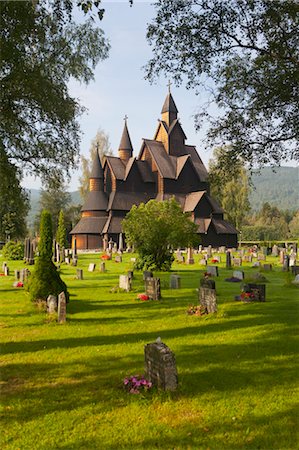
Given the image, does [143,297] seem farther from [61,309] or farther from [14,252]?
[14,252]

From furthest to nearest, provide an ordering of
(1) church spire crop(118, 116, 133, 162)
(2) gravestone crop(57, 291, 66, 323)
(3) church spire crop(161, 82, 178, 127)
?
(3) church spire crop(161, 82, 178, 127) < (1) church spire crop(118, 116, 133, 162) < (2) gravestone crop(57, 291, 66, 323)

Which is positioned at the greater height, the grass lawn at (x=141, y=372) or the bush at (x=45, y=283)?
the bush at (x=45, y=283)

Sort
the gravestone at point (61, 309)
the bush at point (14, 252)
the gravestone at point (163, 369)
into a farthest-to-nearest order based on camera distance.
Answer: the bush at point (14, 252) → the gravestone at point (61, 309) → the gravestone at point (163, 369)

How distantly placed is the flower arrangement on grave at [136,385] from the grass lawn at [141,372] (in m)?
0.12

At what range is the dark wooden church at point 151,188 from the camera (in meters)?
54.0

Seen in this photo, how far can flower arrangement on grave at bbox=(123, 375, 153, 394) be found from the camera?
6.39 meters

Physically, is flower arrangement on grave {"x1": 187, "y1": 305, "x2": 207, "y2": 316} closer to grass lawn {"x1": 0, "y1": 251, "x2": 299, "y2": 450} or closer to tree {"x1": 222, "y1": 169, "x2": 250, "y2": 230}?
grass lawn {"x1": 0, "y1": 251, "x2": 299, "y2": 450}

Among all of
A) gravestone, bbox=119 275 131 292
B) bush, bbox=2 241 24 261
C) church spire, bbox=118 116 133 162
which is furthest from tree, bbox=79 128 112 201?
gravestone, bbox=119 275 131 292

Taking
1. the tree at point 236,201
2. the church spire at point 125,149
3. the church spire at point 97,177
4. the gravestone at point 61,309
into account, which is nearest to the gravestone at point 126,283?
the gravestone at point 61,309

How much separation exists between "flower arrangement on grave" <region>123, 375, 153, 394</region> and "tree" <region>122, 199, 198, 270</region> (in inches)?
670

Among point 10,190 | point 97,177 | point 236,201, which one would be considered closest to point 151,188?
point 97,177

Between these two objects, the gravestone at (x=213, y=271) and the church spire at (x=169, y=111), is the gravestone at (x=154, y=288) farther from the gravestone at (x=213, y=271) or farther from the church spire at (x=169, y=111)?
the church spire at (x=169, y=111)

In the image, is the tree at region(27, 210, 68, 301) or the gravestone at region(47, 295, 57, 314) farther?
the tree at region(27, 210, 68, 301)

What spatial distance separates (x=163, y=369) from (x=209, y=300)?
6129 mm
